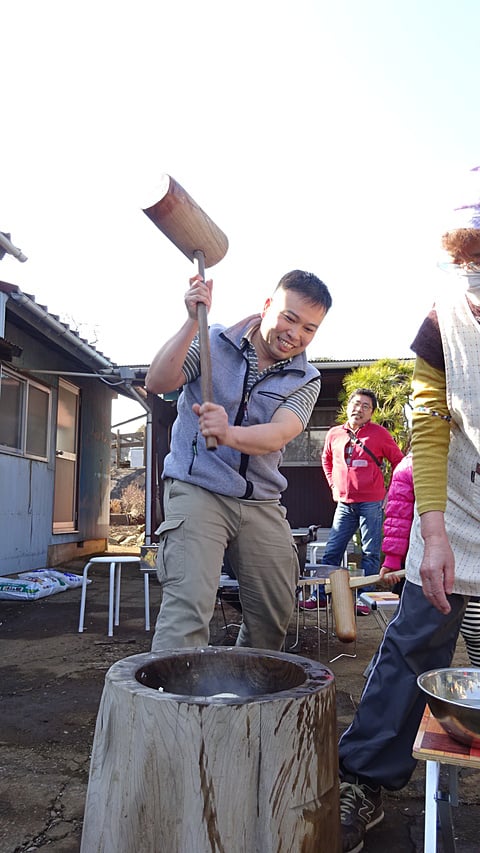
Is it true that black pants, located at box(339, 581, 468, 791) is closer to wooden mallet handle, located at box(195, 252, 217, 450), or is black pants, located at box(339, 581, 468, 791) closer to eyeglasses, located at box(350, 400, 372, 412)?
wooden mallet handle, located at box(195, 252, 217, 450)

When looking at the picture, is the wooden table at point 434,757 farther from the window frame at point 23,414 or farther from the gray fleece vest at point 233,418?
the window frame at point 23,414

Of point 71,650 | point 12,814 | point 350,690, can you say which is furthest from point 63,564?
point 12,814

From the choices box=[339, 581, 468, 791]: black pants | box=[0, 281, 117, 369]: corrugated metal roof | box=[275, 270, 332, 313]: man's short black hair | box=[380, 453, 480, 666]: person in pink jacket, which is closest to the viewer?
box=[339, 581, 468, 791]: black pants

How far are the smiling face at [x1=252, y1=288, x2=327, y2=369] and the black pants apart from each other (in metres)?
0.99

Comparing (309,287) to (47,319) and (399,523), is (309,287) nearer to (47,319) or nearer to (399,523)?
(399,523)

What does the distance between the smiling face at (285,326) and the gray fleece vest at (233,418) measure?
0.07m

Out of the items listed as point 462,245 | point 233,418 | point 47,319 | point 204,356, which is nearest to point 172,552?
point 233,418

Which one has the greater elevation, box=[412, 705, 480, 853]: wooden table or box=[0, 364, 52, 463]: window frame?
box=[0, 364, 52, 463]: window frame

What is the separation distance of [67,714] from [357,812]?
1930 mm

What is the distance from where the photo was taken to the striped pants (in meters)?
1.86

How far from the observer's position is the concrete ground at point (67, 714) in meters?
2.14

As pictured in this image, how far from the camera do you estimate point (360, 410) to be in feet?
20.6

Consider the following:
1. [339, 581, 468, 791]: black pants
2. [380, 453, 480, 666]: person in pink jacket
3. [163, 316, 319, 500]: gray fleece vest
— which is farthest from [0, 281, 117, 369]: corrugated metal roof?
[339, 581, 468, 791]: black pants

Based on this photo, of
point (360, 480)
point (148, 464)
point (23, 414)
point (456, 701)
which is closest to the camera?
point (456, 701)
